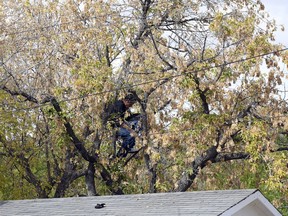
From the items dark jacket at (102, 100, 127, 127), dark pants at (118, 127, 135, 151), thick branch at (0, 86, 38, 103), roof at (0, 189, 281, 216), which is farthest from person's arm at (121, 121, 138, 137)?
roof at (0, 189, 281, 216)

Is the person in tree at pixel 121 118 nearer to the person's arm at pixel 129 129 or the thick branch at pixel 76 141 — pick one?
the person's arm at pixel 129 129

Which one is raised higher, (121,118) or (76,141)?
(121,118)

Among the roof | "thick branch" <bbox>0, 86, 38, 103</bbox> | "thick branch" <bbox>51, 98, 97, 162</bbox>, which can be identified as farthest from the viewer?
"thick branch" <bbox>0, 86, 38, 103</bbox>

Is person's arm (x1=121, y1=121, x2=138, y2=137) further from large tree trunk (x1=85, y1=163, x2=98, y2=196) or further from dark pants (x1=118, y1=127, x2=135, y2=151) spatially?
large tree trunk (x1=85, y1=163, x2=98, y2=196)

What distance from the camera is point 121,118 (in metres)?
17.7

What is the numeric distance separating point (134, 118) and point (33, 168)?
23.3 ft

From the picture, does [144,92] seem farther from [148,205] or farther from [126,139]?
[148,205]

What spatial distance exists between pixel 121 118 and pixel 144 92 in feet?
3.53

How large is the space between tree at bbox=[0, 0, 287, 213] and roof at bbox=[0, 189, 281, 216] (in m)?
3.42

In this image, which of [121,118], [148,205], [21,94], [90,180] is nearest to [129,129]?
[121,118]

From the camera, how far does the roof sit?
10727 millimetres

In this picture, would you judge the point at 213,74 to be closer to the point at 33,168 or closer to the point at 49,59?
the point at 49,59

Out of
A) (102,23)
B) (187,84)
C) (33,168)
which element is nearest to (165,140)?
(187,84)

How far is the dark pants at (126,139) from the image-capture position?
1806cm
